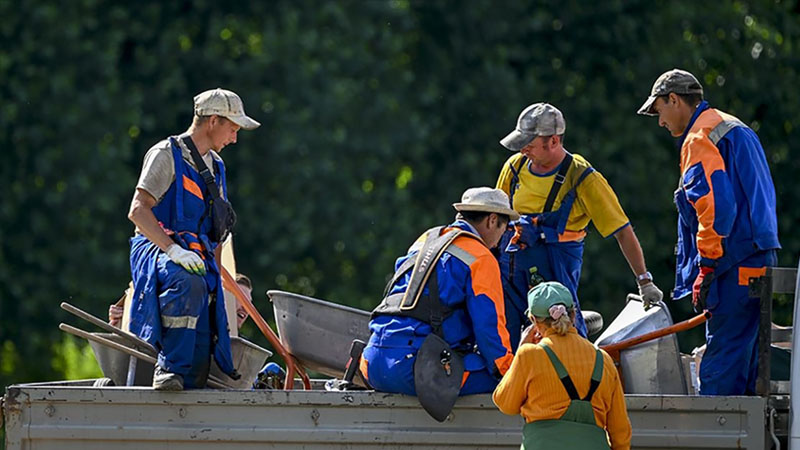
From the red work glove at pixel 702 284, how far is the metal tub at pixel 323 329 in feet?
5.26

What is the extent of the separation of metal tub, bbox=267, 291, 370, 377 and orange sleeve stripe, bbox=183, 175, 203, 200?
24.8 inches

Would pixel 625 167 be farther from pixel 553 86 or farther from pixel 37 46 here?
pixel 37 46

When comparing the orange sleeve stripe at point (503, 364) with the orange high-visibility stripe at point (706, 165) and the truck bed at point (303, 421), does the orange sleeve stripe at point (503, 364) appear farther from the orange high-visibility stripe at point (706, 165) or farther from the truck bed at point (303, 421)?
the orange high-visibility stripe at point (706, 165)

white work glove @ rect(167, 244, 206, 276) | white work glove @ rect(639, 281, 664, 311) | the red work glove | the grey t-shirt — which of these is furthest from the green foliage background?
white work glove @ rect(167, 244, 206, 276)

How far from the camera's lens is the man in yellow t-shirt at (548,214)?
739 cm

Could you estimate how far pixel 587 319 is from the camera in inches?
304

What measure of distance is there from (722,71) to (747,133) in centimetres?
1087

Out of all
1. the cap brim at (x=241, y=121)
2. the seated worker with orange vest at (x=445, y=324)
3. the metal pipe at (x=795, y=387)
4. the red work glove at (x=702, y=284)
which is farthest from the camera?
the cap brim at (x=241, y=121)

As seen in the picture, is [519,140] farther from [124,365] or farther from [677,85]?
[124,365]

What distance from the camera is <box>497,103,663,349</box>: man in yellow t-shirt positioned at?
7387 millimetres

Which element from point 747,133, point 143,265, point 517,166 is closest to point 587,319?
point 517,166

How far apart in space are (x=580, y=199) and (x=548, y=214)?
191 millimetres

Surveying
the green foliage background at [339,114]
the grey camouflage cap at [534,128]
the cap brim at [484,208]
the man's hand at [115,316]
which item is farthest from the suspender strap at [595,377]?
the green foliage background at [339,114]

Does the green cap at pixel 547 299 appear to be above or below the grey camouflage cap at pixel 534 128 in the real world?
below
